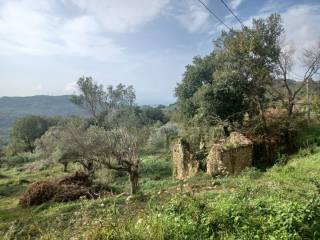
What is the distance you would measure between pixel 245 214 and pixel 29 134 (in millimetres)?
50048

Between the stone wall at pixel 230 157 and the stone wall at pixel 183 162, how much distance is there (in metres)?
1.46

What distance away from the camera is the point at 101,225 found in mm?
5062

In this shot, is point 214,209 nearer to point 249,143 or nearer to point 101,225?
point 101,225

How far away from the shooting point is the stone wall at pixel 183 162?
56.3ft

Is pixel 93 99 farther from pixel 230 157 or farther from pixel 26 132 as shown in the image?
pixel 230 157

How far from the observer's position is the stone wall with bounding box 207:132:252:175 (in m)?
15.1

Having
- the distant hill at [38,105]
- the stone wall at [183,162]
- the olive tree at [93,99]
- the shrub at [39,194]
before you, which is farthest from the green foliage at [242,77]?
the distant hill at [38,105]

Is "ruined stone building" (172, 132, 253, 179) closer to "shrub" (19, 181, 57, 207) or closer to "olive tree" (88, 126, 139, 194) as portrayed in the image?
"olive tree" (88, 126, 139, 194)

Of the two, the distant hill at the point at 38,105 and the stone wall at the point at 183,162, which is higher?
the distant hill at the point at 38,105

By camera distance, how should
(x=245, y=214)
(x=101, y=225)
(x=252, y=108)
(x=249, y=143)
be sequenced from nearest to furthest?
(x=101, y=225) < (x=245, y=214) < (x=249, y=143) < (x=252, y=108)

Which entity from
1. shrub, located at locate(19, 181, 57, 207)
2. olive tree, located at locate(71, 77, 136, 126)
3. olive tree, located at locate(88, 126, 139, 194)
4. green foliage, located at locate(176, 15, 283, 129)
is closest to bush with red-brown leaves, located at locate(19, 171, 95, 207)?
shrub, located at locate(19, 181, 57, 207)

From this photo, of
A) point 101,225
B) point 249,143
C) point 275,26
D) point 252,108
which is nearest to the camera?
point 101,225

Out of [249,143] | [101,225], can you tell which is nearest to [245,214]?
[101,225]

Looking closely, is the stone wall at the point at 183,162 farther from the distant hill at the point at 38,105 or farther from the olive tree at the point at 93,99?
the distant hill at the point at 38,105
